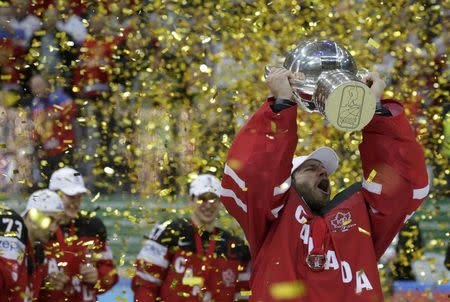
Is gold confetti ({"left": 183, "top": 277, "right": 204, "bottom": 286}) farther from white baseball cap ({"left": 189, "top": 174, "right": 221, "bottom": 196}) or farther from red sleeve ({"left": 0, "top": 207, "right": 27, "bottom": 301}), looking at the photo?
red sleeve ({"left": 0, "top": 207, "right": 27, "bottom": 301})

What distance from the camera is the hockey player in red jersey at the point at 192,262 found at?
195 inches

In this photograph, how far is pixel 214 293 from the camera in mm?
5023

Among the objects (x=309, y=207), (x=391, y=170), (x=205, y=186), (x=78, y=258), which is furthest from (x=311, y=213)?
(x=78, y=258)

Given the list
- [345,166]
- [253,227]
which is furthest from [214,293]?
[253,227]

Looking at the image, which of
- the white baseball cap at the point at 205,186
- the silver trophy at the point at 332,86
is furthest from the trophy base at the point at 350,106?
the white baseball cap at the point at 205,186

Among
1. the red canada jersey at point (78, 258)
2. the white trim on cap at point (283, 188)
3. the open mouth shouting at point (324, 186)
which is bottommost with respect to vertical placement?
the red canada jersey at point (78, 258)

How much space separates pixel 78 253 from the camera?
214 inches

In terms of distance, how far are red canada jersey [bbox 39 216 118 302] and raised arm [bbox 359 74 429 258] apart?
98.7 inches

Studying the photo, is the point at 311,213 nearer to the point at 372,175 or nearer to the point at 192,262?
the point at 372,175

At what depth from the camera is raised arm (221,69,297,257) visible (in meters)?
3.05

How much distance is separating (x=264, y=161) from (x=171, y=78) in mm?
3832

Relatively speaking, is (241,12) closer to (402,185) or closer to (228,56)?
(228,56)

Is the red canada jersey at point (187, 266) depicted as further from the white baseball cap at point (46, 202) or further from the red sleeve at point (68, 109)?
Result: the red sleeve at point (68, 109)

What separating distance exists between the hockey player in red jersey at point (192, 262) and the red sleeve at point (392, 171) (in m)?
1.85
